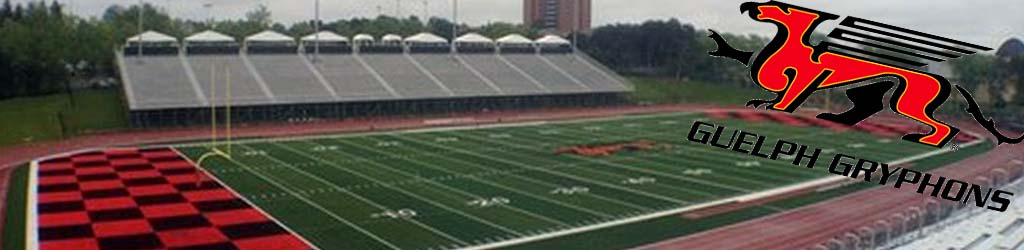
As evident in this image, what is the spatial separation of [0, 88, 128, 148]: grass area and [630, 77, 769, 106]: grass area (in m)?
36.7

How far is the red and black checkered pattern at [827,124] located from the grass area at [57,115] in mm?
36612

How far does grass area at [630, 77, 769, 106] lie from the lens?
7000cm

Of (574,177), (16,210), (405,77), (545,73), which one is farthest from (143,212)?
(545,73)

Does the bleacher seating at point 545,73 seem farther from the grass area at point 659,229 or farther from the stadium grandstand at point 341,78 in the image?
the grass area at point 659,229

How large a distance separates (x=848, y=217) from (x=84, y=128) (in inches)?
1456

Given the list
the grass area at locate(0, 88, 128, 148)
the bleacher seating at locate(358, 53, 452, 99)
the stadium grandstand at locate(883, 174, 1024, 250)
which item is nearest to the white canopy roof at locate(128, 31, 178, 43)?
the grass area at locate(0, 88, 128, 148)

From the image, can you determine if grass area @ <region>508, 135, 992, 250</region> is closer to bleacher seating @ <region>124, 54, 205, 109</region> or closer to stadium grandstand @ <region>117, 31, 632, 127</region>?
stadium grandstand @ <region>117, 31, 632, 127</region>

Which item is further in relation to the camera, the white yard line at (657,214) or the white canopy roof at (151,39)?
the white canopy roof at (151,39)

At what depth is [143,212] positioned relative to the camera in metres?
24.6

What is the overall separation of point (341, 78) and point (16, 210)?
105 feet

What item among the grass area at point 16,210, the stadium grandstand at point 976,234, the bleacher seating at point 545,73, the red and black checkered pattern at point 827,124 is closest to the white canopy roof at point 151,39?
the grass area at point 16,210

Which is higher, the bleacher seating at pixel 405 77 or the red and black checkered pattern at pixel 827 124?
the bleacher seating at pixel 405 77

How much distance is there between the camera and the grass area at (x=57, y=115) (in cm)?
4309

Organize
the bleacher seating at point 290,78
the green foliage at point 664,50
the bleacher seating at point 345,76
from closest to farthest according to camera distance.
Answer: the bleacher seating at point 345,76 < the bleacher seating at point 290,78 < the green foliage at point 664,50
